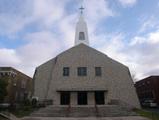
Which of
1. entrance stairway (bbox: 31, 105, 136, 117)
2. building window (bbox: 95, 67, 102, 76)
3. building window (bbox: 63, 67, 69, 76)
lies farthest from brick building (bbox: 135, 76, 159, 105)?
entrance stairway (bbox: 31, 105, 136, 117)

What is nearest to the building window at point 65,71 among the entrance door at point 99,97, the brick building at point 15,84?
the entrance door at point 99,97

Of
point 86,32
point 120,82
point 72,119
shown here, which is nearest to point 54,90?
point 120,82

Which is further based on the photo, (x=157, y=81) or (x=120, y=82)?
(x=157, y=81)

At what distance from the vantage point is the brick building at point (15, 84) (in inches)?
1734

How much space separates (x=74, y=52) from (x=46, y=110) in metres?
13.9

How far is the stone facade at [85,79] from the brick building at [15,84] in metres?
7.40

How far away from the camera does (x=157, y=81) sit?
184 feet

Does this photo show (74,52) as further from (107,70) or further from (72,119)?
(72,119)

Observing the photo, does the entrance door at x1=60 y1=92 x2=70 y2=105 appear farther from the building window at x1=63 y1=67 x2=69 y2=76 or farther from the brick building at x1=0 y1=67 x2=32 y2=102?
the brick building at x1=0 y1=67 x2=32 y2=102

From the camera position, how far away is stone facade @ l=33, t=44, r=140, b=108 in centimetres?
3678

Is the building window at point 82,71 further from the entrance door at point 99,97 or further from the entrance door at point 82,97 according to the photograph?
the entrance door at point 99,97

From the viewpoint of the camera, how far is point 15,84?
48031mm

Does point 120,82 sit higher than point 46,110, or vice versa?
point 120,82

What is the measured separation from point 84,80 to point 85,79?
0.25 metres
